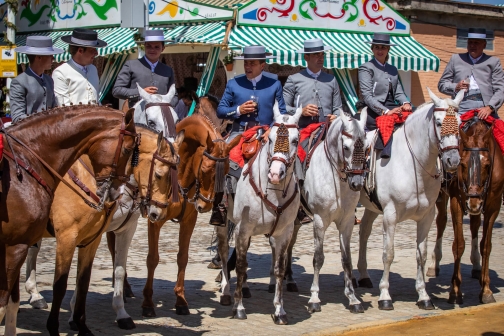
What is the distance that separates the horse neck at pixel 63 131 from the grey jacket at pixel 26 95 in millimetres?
1621

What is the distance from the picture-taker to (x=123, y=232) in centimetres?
777

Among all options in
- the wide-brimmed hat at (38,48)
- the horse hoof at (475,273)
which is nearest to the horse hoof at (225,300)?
Answer: the wide-brimmed hat at (38,48)

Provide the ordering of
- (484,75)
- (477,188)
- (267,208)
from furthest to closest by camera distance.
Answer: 1. (484,75)
2. (477,188)
3. (267,208)

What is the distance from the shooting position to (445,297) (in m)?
9.37

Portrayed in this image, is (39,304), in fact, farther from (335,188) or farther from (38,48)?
(335,188)

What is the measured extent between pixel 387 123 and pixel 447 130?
1082 mm

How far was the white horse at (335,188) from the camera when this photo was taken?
26.9 feet

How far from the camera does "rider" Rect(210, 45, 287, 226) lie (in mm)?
8992

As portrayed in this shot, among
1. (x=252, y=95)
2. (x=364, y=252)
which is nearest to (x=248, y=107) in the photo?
(x=252, y=95)

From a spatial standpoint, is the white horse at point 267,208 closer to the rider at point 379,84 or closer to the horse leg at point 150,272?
the horse leg at point 150,272

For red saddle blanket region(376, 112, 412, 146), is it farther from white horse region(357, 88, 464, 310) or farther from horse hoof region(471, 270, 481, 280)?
horse hoof region(471, 270, 481, 280)

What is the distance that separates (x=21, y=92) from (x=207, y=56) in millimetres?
13035

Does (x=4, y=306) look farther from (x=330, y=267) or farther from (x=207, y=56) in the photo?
(x=207, y=56)

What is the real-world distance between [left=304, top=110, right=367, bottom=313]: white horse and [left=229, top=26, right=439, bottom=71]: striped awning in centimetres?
910
